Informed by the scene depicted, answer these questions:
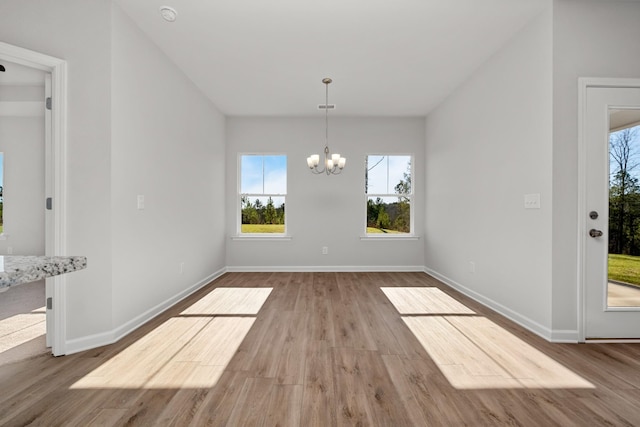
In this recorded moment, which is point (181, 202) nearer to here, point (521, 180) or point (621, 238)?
point (521, 180)

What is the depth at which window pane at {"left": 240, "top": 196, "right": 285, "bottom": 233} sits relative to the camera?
5.21 metres

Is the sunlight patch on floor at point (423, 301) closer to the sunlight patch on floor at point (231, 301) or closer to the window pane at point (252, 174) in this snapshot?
the sunlight patch on floor at point (231, 301)

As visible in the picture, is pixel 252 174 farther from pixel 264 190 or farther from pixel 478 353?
pixel 478 353

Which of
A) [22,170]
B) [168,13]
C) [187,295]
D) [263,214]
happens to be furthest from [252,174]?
[22,170]

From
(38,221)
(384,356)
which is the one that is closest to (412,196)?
(384,356)

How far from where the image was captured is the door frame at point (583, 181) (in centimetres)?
235

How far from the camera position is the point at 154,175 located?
2.93 m

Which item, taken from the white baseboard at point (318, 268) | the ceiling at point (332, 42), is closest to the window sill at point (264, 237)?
the white baseboard at point (318, 268)

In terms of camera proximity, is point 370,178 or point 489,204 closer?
point 489,204

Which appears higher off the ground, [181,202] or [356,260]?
[181,202]

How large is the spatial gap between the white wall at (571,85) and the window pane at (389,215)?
294 cm

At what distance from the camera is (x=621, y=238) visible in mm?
2340

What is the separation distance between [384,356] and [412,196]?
3.63m

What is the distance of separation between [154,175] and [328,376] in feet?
8.29
